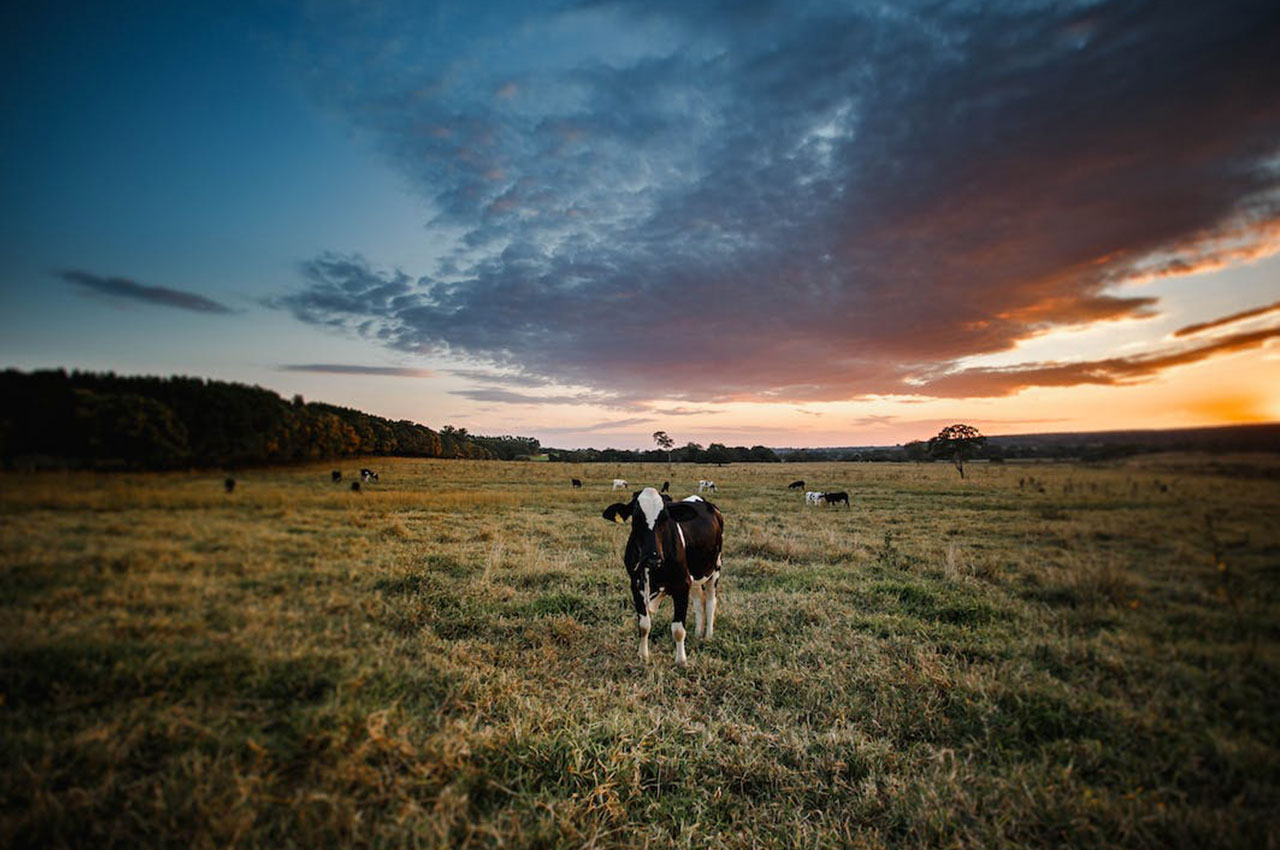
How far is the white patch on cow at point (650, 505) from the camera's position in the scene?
23.5 feet

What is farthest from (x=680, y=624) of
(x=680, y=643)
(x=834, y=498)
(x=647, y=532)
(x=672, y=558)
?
(x=834, y=498)

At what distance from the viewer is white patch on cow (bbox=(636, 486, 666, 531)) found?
717cm

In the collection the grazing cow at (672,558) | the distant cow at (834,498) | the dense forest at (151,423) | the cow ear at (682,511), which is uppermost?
the dense forest at (151,423)

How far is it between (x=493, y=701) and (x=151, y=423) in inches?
132

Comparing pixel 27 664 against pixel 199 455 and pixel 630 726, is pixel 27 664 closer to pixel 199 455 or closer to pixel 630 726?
pixel 199 455

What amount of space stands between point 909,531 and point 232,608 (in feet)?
55.8

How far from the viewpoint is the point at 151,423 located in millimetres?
2074

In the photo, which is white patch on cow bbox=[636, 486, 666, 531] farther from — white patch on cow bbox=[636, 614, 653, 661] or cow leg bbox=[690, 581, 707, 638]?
cow leg bbox=[690, 581, 707, 638]

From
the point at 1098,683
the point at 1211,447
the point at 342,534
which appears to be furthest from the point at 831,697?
the point at 342,534

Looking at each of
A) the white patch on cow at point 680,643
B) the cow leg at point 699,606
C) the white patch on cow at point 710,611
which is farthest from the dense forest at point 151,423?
the white patch on cow at point 710,611

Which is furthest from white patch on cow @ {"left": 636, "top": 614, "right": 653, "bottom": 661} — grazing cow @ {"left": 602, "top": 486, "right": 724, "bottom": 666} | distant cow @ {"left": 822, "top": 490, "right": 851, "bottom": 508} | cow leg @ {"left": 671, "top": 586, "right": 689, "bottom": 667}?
distant cow @ {"left": 822, "top": 490, "right": 851, "bottom": 508}

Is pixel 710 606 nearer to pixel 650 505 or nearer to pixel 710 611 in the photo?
pixel 710 611

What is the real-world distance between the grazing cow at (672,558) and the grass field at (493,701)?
2168mm

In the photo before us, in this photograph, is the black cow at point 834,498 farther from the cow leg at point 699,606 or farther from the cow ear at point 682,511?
the cow ear at point 682,511
